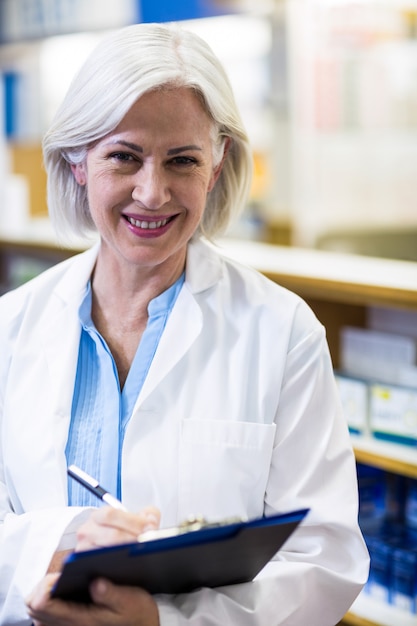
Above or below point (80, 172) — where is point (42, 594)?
below

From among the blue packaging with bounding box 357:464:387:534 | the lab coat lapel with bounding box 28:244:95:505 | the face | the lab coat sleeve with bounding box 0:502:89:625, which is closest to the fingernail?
the lab coat sleeve with bounding box 0:502:89:625

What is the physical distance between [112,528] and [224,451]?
1.10ft

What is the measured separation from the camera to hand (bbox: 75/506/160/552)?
1.35 m

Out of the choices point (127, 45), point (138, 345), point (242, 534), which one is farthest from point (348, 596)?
point (127, 45)

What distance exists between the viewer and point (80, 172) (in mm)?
1748

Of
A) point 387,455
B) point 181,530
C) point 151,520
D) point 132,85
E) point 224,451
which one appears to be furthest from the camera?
point 387,455

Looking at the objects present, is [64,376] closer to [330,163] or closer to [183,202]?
[183,202]

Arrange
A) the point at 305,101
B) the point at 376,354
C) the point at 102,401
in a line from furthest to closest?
the point at 305,101, the point at 376,354, the point at 102,401

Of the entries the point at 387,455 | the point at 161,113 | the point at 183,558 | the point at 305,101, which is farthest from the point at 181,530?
the point at 305,101

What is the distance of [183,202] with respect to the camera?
5.34 feet

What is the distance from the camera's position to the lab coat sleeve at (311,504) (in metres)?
1.55

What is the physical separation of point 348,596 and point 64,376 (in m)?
0.68

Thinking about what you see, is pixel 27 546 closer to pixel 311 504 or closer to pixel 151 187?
pixel 311 504

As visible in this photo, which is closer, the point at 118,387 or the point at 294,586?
the point at 294,586
